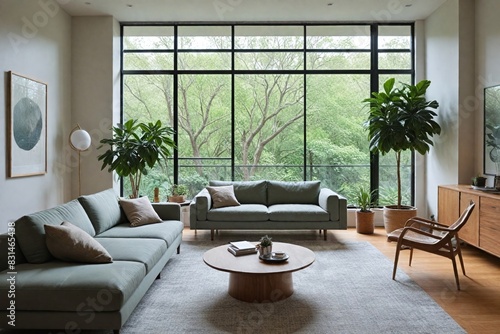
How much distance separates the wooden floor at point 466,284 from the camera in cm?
285

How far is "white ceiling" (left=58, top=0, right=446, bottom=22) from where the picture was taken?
543 cm

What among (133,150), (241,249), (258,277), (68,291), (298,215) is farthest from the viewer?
(133,150)

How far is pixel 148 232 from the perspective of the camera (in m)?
3.81

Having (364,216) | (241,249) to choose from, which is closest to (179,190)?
(241,249)

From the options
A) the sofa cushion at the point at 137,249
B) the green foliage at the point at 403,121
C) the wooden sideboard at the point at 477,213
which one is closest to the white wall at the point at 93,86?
the sofa cushion at the point at 137,249

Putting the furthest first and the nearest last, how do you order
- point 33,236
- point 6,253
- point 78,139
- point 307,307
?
1. point 78,139
2. point 307,307
3. point 33,236
4. point 6,253

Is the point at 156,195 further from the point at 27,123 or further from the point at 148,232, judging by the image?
the point at 148,232

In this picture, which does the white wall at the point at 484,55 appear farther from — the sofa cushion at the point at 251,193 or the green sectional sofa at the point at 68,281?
the green sectional sofa at the point at 68,281

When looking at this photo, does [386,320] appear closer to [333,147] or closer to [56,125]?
[333,147]

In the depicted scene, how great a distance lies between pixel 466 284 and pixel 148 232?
323cm

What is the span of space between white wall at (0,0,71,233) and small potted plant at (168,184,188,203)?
1.65 metres

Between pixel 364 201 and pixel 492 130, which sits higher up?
pixel 492 130

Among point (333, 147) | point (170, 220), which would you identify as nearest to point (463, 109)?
point (333, 147)

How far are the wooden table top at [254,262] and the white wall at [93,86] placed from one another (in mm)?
3446
